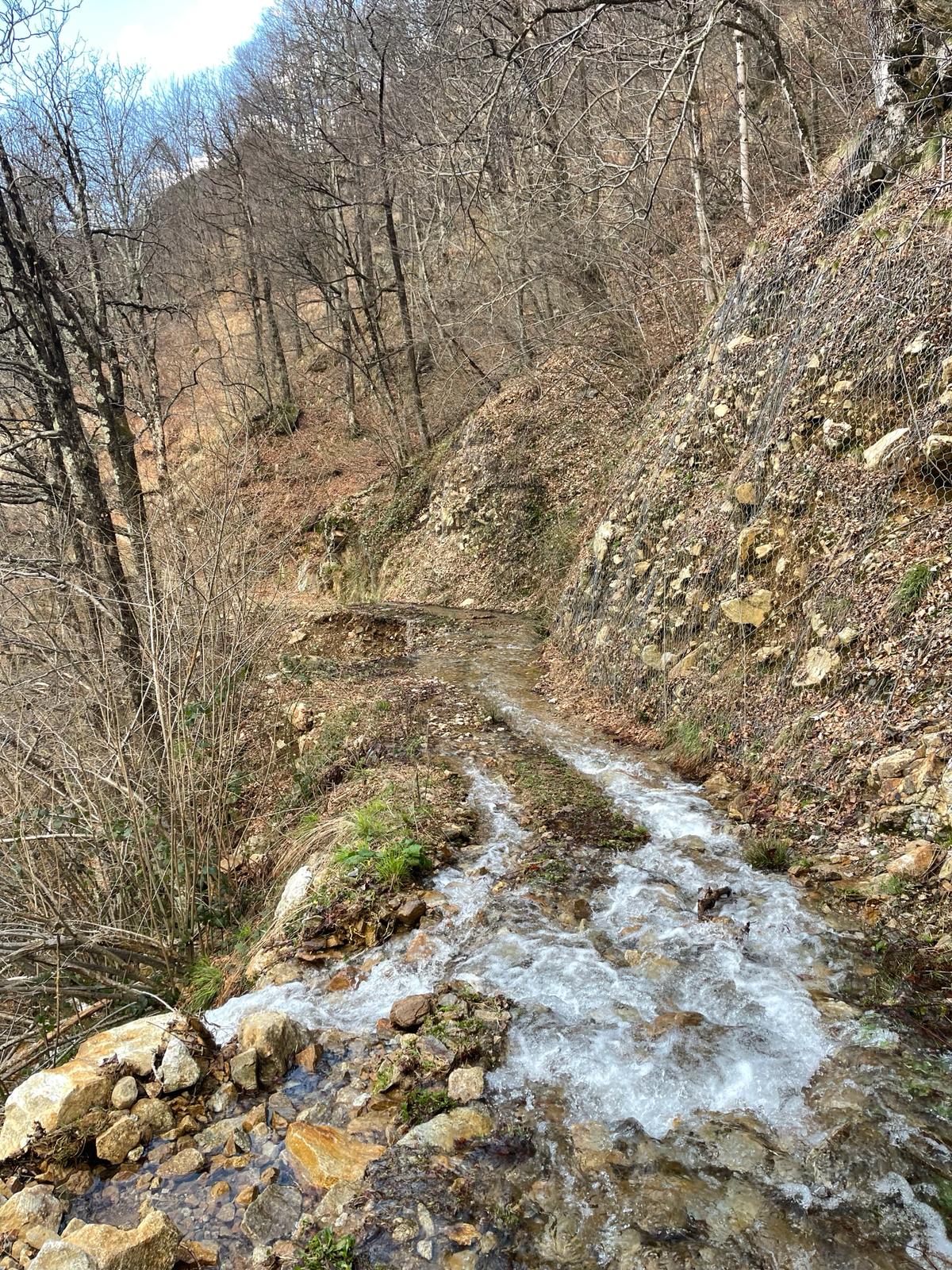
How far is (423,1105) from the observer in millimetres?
3156

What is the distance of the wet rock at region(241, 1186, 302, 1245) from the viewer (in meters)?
2.63

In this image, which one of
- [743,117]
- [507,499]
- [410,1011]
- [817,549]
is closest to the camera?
[410,1011]

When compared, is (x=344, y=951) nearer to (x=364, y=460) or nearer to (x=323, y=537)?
(x=323, y=537)

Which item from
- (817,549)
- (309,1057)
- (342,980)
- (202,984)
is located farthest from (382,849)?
(817,549)

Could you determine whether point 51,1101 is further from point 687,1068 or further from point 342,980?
point 687,1068

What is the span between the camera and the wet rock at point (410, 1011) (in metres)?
3.61

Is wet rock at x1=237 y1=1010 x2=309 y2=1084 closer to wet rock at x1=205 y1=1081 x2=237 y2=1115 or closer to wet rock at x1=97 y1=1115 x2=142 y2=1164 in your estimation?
wet rock at x1=205 y1=1081 x2=237 y2=1115

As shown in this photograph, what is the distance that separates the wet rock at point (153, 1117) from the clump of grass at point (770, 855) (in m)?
Result: 3.49

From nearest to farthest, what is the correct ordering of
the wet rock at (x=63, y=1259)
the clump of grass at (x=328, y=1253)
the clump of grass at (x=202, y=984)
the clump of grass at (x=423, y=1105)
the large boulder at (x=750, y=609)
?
the wet rock at (x=63, y=1259) < the clump of grass at (x=328, y=1253) < the clump of grass at (x=423, y=1105) < the clump of grass at (x=202, y=984) < the large boulder at (x=750, y=609)

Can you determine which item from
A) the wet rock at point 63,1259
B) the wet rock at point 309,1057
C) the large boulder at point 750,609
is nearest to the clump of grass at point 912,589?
the large boulder at point 750,609

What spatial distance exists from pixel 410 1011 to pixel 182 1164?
114 centimetres

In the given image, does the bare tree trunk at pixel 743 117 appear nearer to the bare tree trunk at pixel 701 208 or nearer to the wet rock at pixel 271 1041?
the bare tree trunk at pixel 701 208

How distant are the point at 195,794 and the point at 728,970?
3627 millimetres

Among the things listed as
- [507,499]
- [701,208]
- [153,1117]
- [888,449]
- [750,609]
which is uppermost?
[701,208]
